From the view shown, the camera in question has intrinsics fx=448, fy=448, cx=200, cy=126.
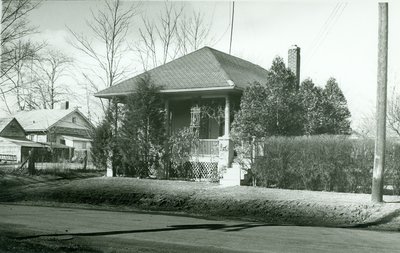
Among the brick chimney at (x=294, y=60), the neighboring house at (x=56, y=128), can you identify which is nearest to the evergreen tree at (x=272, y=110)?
the brick chimney at (x=294, y=60)

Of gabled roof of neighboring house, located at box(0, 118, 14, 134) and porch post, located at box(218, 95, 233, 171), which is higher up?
gabled roof of neighboring house, located at box(0, 118, 14, 134)

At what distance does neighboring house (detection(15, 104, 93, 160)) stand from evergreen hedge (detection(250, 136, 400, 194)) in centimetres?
4274

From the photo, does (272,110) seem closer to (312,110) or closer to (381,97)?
(312,110)

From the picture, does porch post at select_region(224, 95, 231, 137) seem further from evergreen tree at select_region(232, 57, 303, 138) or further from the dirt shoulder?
the dirt shoulder

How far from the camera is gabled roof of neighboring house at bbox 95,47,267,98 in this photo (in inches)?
897

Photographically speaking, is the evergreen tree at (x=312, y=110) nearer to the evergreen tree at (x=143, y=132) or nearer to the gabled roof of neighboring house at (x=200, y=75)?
the gabled roof of neighboring house at (x=200, y=75)

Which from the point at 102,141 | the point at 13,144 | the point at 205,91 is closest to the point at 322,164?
the point at 205,91

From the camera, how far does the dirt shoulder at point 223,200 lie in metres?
13.3

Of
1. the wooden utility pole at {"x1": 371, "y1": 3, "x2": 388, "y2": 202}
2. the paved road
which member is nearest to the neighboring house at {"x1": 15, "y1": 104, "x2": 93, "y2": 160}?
the paved road

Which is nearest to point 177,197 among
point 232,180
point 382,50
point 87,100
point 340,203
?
point 232,180

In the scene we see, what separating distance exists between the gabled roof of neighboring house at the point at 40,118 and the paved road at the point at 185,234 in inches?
1867

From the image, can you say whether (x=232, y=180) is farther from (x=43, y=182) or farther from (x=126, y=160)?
(x=43, y=182)

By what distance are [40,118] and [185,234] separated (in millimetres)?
54696

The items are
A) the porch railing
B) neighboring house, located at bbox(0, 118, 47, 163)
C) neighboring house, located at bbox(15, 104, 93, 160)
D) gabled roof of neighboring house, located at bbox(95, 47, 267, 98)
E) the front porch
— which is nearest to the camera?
the front porch
